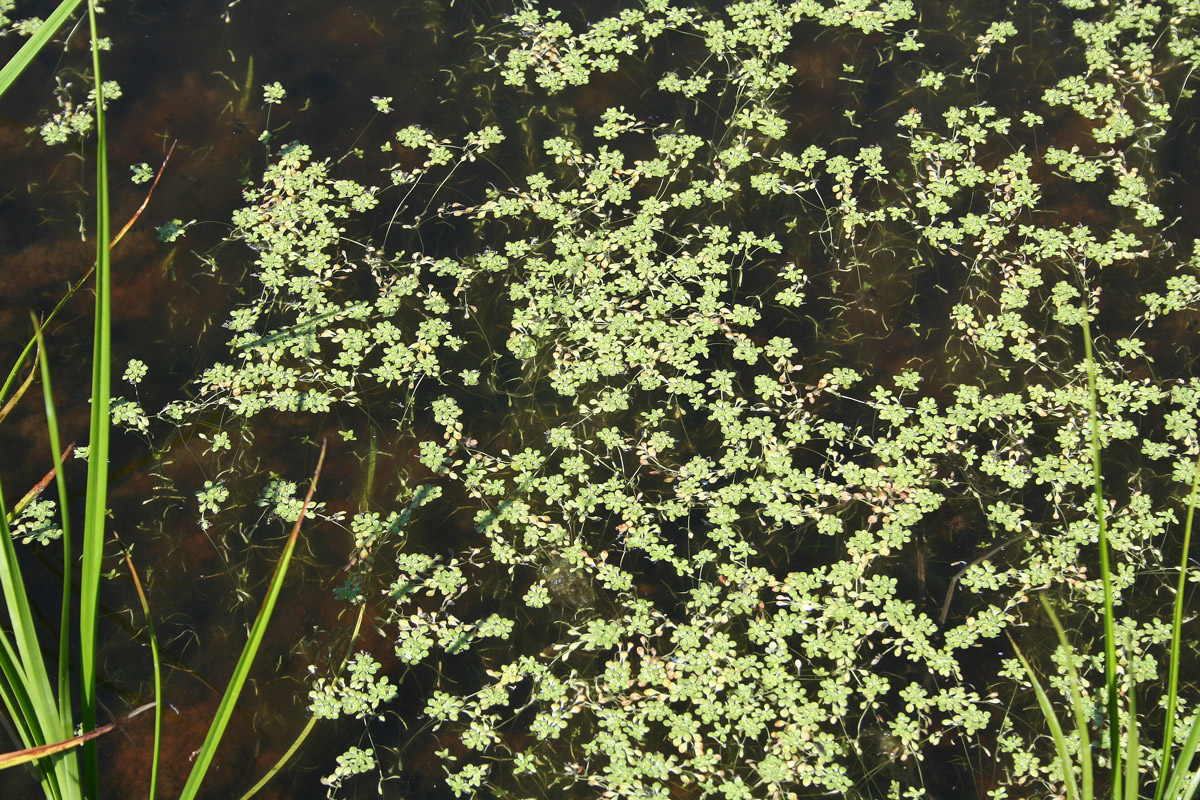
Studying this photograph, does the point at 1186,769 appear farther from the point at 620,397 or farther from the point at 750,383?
the point at 620,397

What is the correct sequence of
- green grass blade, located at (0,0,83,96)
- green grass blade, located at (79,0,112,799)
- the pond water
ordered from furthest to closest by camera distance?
the pond water → green grass blade, located at (0,0,83,96) → green grass blade, located at (79,0,112,799)

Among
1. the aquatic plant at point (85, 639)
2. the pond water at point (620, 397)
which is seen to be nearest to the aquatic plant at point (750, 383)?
the pond water at point (620, 397)

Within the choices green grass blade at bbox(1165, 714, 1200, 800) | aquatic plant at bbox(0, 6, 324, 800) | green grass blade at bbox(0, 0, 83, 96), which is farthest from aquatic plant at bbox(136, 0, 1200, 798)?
green grass blade at bbox(0, 0, 83, 96)

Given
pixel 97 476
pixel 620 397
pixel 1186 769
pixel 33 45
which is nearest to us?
pixel 97 476

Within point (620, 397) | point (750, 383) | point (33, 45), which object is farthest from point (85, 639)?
point (750, 383)

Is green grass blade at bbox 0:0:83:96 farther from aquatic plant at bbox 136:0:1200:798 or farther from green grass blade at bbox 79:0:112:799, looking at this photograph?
aquatic plant at bbox 136:0:1200:798

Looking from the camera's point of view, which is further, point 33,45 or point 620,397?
point 620,397

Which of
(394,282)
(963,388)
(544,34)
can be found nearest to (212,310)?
(394,282)

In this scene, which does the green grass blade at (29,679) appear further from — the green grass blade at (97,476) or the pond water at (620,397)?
the pond water at (620,397)

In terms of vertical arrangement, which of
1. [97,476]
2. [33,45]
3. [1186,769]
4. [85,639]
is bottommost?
[1186,769]
